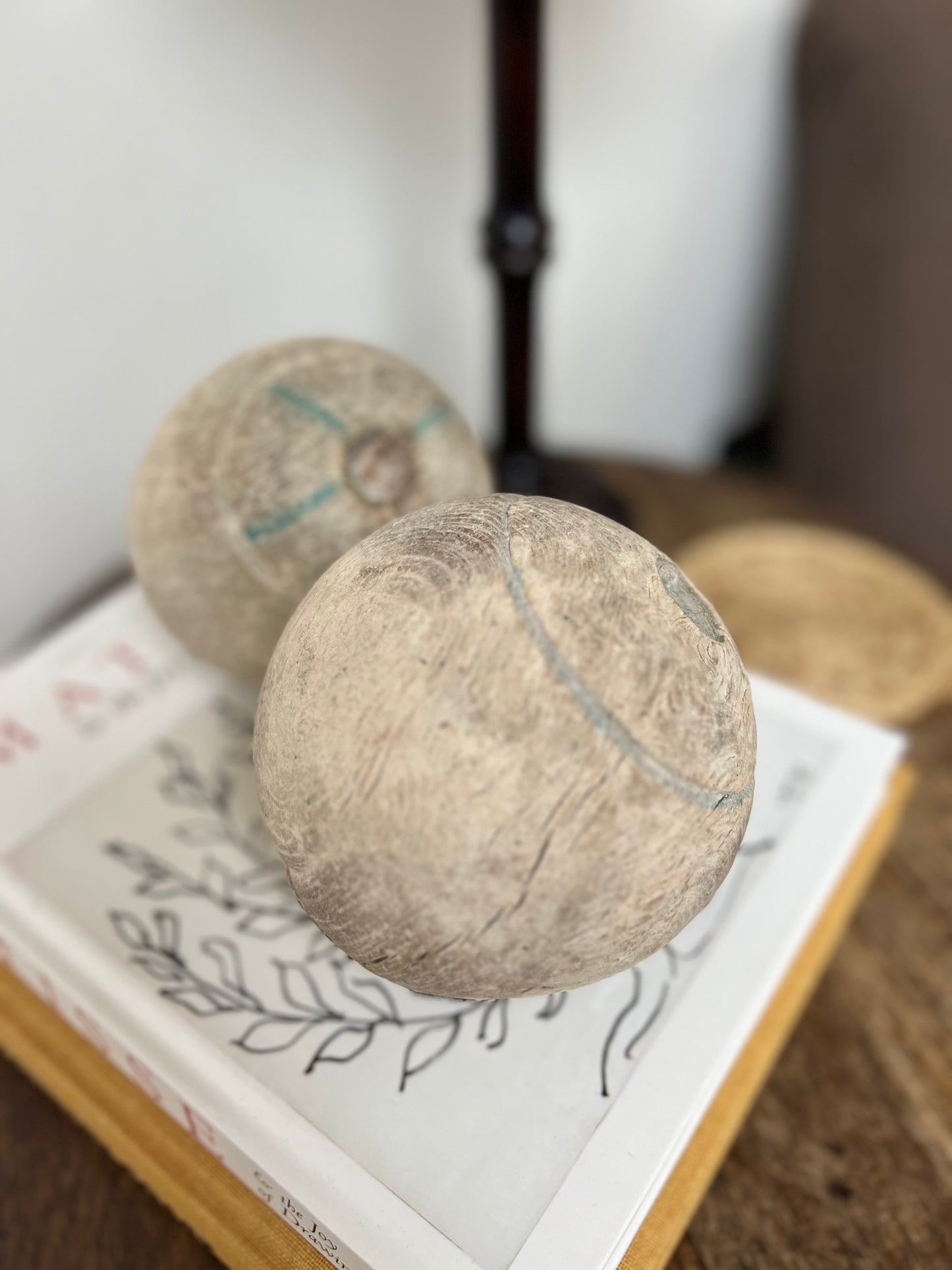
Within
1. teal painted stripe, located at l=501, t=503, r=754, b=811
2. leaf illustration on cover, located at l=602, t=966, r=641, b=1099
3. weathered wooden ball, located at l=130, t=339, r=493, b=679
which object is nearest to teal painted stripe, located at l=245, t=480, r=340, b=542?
weathered wooden ball, located at l=130, t=339, r=493, b=679

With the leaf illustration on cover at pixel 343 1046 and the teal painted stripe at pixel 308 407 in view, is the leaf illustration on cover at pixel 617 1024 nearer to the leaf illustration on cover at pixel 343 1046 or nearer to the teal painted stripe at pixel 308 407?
the leaf illustration on cover at pixel 343 1046

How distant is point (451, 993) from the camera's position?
36cm

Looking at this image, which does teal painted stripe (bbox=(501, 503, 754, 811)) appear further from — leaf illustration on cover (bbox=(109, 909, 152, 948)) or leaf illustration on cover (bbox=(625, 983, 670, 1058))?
leaf illustration on cover (bbox=(109, 909, 152, 948))

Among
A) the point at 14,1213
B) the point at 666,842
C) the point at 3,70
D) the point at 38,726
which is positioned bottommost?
the point at 14,1213

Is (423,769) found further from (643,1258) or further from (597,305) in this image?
(597,305)

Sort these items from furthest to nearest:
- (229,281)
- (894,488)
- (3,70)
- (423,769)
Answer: (894,488), (229,281), (3,70), (423,769)

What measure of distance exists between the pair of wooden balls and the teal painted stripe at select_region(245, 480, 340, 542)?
0.08 meters

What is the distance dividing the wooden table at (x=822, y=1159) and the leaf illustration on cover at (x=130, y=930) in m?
0.10

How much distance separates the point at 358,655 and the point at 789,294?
3.10ft

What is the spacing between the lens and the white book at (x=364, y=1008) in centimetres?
38

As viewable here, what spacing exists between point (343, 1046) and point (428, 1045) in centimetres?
4

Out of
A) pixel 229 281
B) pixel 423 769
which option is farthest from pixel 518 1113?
pixel 229 281

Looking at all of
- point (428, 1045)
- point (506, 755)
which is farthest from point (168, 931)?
point (506, 755)

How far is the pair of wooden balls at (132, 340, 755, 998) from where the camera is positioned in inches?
12.4
